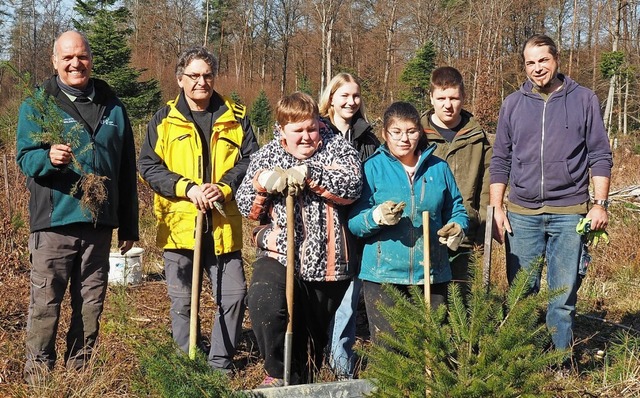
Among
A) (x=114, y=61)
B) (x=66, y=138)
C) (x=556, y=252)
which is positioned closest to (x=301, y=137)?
(x=66, y=138)

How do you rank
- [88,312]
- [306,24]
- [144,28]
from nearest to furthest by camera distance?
[88,312] → [144,28] → [306,24]

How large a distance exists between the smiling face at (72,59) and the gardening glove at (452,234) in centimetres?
223

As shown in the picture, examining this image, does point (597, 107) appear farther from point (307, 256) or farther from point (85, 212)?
point (85, 212)

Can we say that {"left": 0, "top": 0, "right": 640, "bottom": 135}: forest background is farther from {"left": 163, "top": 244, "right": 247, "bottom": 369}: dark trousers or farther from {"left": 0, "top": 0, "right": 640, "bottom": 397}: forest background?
{"left": 163, "top": 244, "right": 247, "bottom": 369}: dark trousers

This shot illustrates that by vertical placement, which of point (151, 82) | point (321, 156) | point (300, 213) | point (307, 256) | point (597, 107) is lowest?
point (307, 256)

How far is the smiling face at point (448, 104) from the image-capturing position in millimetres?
3918

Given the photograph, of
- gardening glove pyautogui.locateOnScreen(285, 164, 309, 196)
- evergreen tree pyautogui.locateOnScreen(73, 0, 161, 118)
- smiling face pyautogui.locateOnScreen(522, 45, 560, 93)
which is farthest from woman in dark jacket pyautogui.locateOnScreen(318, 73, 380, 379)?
evergreen tree pyautogui.locateOnScreen(73, 0, 161, 118)

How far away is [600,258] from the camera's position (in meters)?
6.97

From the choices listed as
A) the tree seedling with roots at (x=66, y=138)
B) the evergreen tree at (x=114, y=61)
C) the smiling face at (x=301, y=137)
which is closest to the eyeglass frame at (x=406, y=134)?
the smiling face at (x=301, y=137)

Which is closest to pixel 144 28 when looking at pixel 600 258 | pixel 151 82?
pixel 151 82

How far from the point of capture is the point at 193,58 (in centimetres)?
390

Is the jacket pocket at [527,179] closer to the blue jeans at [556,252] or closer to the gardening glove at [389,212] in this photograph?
the blue jeans at [556,252]

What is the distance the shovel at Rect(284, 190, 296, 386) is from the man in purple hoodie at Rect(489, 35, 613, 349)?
1.47 metres

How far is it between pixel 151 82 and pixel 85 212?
61.8 feet
